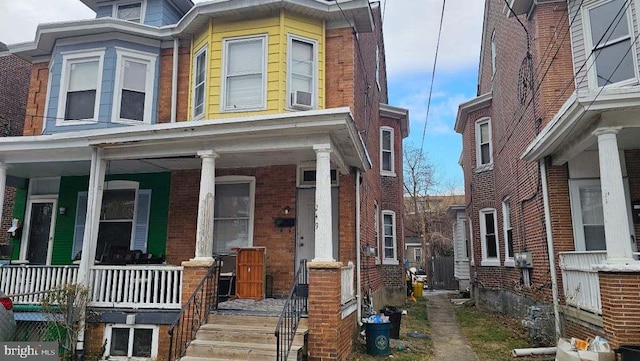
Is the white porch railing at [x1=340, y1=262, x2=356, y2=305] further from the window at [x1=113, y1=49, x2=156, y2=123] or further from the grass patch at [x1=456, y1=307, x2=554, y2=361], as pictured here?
the window at [x1=113, y1=49, x2=156, y2=123]

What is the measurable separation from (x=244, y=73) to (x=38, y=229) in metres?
6.54

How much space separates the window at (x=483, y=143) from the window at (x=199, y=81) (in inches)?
377

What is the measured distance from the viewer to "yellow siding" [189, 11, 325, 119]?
9.11m

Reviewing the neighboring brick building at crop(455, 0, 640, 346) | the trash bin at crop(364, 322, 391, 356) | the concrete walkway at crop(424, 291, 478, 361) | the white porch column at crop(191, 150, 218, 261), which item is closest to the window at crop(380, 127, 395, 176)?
the neighboring brick building at crop(455, 0, 640, 346)

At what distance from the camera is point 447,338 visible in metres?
9.80

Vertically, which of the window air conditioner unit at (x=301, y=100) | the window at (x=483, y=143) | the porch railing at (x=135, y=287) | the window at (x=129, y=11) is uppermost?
the window at (x=129, y=11)

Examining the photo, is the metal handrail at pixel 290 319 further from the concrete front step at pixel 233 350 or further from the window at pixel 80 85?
the window at pixel 80 85

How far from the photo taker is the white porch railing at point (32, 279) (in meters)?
8.22

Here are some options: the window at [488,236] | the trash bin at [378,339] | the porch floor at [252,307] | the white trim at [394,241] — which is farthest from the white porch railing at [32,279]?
the window at [488,236]

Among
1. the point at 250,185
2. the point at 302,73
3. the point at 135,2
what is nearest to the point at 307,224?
the point at 250,185

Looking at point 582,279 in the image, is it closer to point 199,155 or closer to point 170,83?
point 199,155

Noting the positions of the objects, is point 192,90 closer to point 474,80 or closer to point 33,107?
point 33,107

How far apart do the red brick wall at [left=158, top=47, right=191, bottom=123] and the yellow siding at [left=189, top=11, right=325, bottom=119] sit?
102 cm

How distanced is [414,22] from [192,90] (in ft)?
17.0
